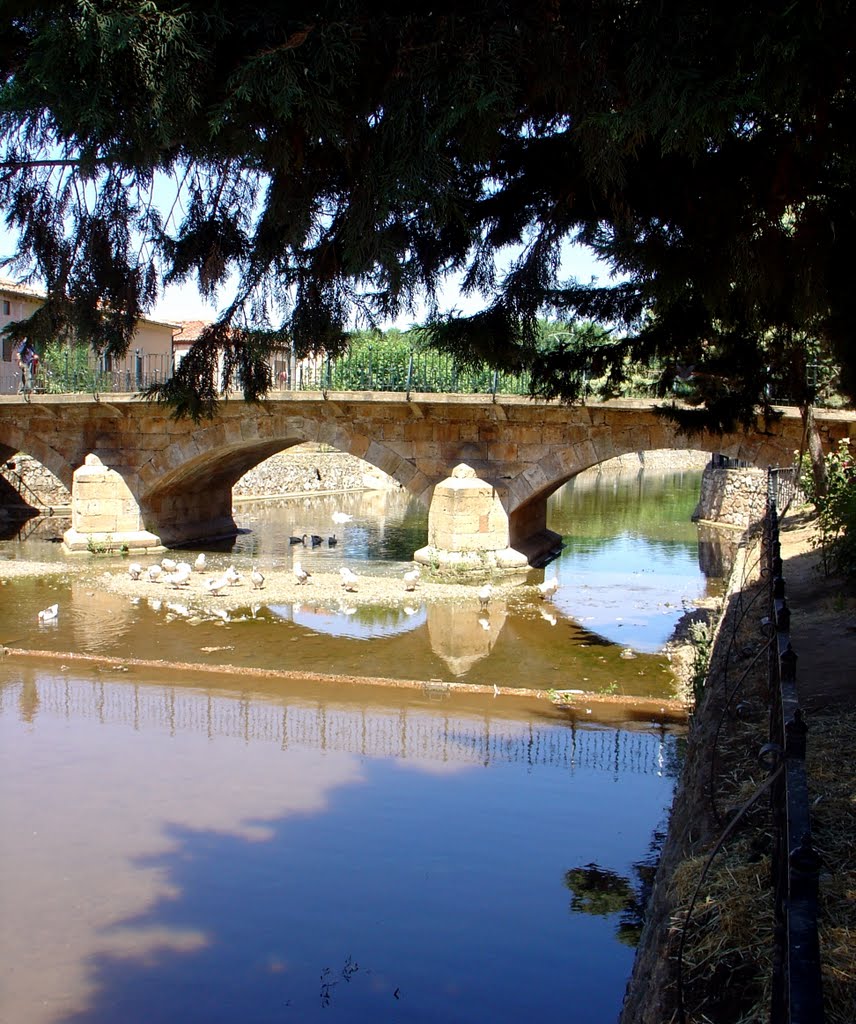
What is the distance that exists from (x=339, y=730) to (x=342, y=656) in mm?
2885

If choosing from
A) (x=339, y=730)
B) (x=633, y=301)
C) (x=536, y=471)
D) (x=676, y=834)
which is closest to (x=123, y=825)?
(x=339, y=730)

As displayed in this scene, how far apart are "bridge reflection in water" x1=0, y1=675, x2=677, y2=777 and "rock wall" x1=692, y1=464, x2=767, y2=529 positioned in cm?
1337

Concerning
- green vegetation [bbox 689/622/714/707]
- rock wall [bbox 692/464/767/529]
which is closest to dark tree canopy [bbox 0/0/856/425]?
green vegetation [bbox 689/622/714/707]

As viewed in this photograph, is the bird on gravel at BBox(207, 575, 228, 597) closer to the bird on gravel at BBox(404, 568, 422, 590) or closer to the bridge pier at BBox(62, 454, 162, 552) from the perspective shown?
the bird on gravel at BBox(404, 568, 422, 590)

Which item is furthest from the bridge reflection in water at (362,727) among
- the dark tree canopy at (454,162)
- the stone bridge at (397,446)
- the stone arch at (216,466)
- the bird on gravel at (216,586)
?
the stone arch at (216,466)

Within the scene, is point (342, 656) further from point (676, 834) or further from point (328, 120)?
point (328, 120)

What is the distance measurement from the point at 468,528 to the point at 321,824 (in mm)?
10592

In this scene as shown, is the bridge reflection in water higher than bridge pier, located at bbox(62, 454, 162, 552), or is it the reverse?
bridge pier, located at bbox(62, 454, 162, 552)

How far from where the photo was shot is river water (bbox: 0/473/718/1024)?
5.08 metres

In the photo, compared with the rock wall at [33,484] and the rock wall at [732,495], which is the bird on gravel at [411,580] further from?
the rock wall at [33,484]

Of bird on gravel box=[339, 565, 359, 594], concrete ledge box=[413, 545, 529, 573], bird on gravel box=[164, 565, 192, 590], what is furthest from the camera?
concrete ledge box=[413, 545, 529, 573]

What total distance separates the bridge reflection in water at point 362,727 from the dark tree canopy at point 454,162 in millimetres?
3532

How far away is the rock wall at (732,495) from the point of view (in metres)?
22.2

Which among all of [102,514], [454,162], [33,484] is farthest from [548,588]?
[33,484]
